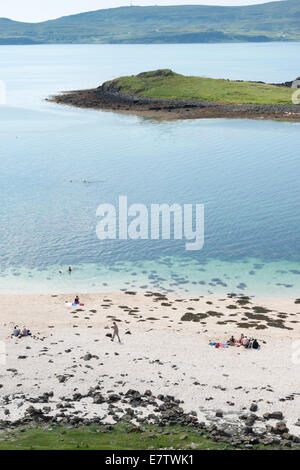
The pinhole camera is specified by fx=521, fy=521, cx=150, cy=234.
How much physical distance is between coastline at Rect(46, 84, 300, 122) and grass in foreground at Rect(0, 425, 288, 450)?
133346 mm

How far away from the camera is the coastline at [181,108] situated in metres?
157

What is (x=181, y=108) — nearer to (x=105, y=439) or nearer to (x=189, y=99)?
(x=189, y=99)

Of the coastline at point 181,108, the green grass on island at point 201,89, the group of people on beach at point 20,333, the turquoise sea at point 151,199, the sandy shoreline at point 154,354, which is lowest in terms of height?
the sandy shoreline at point 154,354

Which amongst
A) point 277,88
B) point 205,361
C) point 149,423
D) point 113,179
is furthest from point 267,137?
point 149,423

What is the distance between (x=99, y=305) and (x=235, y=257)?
2019 centimetres

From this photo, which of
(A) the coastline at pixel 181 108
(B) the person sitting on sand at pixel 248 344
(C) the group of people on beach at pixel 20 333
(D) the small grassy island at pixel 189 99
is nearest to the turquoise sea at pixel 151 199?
(A) the coastline at pixel 181 108

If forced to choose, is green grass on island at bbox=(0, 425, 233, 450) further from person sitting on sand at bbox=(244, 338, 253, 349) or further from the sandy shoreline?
person sitting on sand at bbox=(244, 338, 253, 349)

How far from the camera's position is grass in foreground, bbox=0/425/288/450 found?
94.2 feet

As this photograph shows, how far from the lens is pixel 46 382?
123 ft

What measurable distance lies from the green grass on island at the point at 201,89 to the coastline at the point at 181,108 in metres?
3.93

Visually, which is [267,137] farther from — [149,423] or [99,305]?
[149,423]

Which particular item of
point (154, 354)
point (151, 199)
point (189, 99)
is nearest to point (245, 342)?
point (154, 354)

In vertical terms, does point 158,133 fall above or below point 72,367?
above

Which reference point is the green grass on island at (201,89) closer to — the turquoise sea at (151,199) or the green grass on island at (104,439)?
the turquoise sea at (151,199)
